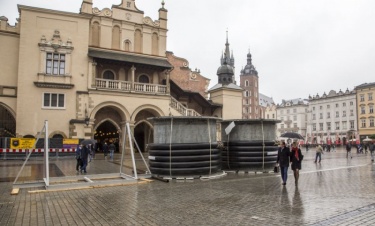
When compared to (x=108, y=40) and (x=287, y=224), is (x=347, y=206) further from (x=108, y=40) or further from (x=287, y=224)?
(x=108, y=40)

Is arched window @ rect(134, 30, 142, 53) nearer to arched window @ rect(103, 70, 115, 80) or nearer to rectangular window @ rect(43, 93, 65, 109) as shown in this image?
arched window @ rect(103, 70, 115, 80)

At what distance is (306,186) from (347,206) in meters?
3.59

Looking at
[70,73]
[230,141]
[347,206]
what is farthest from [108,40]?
[347,206]

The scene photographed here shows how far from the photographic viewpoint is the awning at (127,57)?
3164cm

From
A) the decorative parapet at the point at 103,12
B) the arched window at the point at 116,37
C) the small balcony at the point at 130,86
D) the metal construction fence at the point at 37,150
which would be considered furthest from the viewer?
the arched window at the point at 116,37

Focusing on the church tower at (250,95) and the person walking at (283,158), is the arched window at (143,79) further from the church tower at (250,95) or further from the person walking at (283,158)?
the church tower at (250,95)

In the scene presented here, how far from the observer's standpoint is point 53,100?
2905cm

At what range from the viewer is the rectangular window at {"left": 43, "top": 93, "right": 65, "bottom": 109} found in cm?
2872

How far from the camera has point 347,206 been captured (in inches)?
329

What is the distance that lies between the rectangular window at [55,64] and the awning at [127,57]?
2748mm

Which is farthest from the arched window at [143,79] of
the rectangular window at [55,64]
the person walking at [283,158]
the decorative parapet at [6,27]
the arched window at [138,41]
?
the person walking at [283,158]

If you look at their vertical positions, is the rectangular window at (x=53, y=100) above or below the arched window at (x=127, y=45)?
below

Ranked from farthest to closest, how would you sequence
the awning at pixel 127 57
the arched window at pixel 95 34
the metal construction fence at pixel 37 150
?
the arched window at pixel 95 34 < the awning at pixel 127 57 < the metal construction fence at pixel 37 150

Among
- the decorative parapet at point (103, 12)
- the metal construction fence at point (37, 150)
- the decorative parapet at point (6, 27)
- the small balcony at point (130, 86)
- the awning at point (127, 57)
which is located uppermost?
the decorative parapet at point (103, 12)
